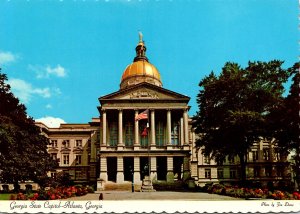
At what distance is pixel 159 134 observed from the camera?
63.6 m

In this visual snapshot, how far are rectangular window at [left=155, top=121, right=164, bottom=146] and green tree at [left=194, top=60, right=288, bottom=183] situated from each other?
1675 centimetres

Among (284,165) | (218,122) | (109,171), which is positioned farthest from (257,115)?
(109,171)

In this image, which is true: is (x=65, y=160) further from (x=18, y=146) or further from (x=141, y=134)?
(x=18, y=146)

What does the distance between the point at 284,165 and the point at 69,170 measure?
4019cm

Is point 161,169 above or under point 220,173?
above

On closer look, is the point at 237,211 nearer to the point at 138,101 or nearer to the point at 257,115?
the point at 257,115

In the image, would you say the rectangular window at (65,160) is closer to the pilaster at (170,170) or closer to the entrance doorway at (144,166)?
the entrance doorway at (144,166)

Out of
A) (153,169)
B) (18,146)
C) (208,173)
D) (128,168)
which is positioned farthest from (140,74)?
(18,146)

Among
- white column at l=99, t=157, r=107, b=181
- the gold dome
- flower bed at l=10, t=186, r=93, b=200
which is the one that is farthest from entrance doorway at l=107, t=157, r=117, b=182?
flower bed at l=10, t=186, r=93, b=200

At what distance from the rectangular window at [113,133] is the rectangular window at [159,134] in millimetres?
6591

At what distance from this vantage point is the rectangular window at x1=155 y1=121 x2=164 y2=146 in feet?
207

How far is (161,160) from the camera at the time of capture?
6284cm

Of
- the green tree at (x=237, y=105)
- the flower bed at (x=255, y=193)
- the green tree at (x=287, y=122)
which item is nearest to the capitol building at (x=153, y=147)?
the green tree at (x=237, y=105)

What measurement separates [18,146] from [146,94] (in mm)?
25151
